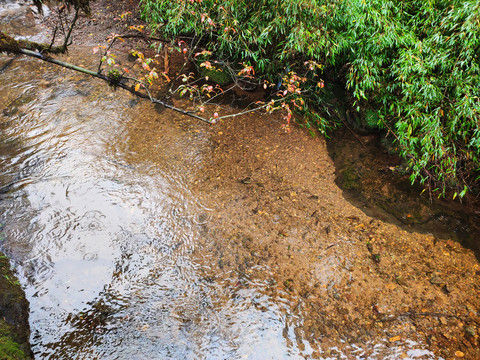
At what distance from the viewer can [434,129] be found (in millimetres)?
4055

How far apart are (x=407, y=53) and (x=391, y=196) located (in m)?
2.11

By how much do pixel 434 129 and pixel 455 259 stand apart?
1739 millimetres

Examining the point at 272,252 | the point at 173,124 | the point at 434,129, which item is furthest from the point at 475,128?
the point at 173,124

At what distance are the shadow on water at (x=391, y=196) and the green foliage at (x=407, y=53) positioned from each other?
1.13ft

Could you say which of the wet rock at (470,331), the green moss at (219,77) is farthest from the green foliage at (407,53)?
the wet rock at (470,331)

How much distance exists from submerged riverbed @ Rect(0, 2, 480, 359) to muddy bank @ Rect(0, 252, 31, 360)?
0.11 meters

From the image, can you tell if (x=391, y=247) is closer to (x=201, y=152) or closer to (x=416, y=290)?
(x=416, y=290)

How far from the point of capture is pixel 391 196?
4.79 meters

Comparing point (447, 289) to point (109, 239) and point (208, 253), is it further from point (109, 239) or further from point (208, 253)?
point (109, 239)

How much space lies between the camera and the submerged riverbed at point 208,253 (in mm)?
3160

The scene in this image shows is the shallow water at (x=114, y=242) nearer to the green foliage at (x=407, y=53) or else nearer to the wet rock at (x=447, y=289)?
the wet rock at (x=447, y=289)

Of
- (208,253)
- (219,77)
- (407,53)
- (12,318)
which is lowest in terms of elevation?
(208,253)

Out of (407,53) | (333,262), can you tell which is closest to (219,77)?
(407,53)

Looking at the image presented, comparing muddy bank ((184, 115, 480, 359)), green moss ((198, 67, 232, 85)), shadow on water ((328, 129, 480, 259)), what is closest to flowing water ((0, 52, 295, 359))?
muddy bank ((184, 115, 480, 359))
